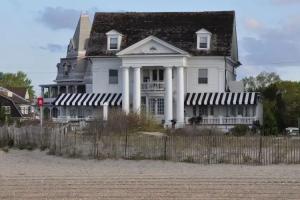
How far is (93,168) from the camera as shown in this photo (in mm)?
36594

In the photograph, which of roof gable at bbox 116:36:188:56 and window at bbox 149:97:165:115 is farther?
window at bbox 149:97:165:115

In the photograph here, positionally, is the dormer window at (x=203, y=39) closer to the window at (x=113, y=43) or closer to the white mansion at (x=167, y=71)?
the white mansion at (x=167, y=71)

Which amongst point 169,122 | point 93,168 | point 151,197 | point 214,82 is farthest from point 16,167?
point 214,82

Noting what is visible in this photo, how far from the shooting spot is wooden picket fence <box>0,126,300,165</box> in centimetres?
3809

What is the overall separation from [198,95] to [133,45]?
8.41m

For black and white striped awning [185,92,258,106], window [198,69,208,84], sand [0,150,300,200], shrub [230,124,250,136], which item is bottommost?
sand [0,150,300,200]

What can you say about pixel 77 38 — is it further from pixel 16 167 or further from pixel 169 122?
pixel 16 167

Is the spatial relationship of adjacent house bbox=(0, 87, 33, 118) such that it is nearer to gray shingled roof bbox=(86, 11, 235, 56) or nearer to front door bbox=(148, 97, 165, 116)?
gray shingled roof bbox=(86, 11, 235, 56)

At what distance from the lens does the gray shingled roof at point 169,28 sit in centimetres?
7969

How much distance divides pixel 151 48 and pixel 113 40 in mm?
5983

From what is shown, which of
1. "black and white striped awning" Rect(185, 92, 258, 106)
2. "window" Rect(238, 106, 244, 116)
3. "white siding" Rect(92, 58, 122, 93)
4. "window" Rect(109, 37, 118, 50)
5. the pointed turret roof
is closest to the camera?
"black and white striped awning" Rect(185, 92, 258, 106)

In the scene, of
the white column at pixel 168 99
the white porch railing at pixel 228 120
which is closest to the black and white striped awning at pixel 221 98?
the white porch railing at pixel 228 120

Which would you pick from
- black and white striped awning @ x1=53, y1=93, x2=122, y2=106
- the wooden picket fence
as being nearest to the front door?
black and white striped awning @ x1=53, y1=93, x2=122, y2=106

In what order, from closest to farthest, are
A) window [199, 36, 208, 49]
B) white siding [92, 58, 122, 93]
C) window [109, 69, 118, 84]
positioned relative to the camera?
window [199, 36, 208, 49], white siding [92, 58, 122, 93], window [109, 69, 118, 84]
